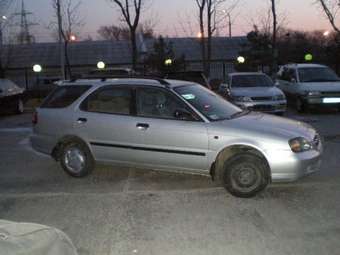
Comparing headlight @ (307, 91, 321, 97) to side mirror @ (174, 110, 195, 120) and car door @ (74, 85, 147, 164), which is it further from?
side mirror @ (174, 110, 195, 120)

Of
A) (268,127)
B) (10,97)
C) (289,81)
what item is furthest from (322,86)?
(268,127)

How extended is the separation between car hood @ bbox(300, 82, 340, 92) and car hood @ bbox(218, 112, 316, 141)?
34.3ft

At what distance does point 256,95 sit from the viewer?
672 inches

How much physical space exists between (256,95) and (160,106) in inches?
369

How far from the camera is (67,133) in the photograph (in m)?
8.63

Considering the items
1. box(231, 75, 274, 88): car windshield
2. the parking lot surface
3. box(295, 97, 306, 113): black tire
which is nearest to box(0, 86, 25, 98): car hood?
box(231, 75, 274, 88): car windshield

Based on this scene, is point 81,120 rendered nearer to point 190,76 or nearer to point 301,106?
point 190,76

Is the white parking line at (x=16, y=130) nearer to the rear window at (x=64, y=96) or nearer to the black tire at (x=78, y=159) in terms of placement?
the rear window at (x=64, y=96)

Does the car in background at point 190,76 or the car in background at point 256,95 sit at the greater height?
the car in background at point 190,76

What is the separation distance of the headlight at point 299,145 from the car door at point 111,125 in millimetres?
2104

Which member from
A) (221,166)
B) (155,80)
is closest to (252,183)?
(221,166)

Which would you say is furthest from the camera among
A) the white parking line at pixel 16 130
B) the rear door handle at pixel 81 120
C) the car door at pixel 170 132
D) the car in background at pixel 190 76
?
the car in background at pixel 190 76

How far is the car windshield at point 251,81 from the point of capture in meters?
18.2

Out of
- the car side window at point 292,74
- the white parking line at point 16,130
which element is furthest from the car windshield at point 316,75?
the white parking line at point 16,130
